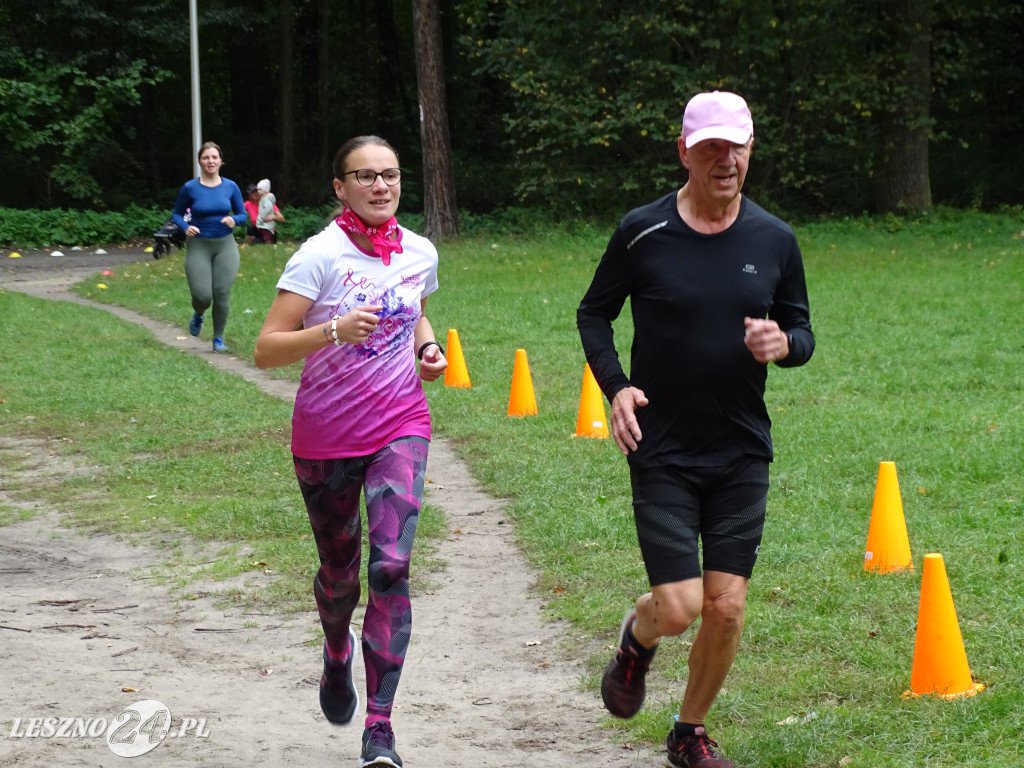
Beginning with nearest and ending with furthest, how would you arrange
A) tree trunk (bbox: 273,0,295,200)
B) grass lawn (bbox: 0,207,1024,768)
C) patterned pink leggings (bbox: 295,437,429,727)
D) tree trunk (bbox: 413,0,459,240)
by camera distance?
patterned pink leggings (bbox: 295,437,429,727) → grass lawn (bbox: 0,207,1024,768) → tree trunk (bbox: 413,0,459,240) → tree trunk (bbox: 273,0,295,200)

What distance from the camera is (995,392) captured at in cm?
1073

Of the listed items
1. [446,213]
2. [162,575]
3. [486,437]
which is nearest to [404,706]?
[162,575]

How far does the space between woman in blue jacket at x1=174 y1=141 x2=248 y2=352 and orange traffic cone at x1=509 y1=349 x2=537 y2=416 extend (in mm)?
4184

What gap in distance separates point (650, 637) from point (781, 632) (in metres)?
1.26

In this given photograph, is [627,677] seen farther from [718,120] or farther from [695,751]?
[718,120]

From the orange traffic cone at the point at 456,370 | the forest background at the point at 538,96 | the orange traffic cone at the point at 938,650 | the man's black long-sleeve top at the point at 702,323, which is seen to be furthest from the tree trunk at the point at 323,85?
the man's black long-sleeve top at the point at 702,323

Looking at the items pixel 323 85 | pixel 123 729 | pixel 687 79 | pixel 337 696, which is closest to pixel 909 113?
pixel 687 79

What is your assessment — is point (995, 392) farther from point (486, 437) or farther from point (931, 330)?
point (486, 437)

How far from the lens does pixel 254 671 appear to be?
5.26m

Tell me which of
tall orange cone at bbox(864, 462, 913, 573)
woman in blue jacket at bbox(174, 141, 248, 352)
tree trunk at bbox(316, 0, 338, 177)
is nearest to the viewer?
tall orange cone at bbox(864, 462, 913, 573)

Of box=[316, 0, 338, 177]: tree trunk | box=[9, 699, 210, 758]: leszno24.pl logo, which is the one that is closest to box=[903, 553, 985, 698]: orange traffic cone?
box=[9, 699, 210, 758]: leszno24.pl logo

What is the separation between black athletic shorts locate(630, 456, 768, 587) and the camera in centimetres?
400

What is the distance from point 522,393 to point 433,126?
17992mm

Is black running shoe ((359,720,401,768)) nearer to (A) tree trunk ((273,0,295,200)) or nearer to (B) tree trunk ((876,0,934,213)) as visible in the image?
(B) tree trunk ((876,0,934,213))
